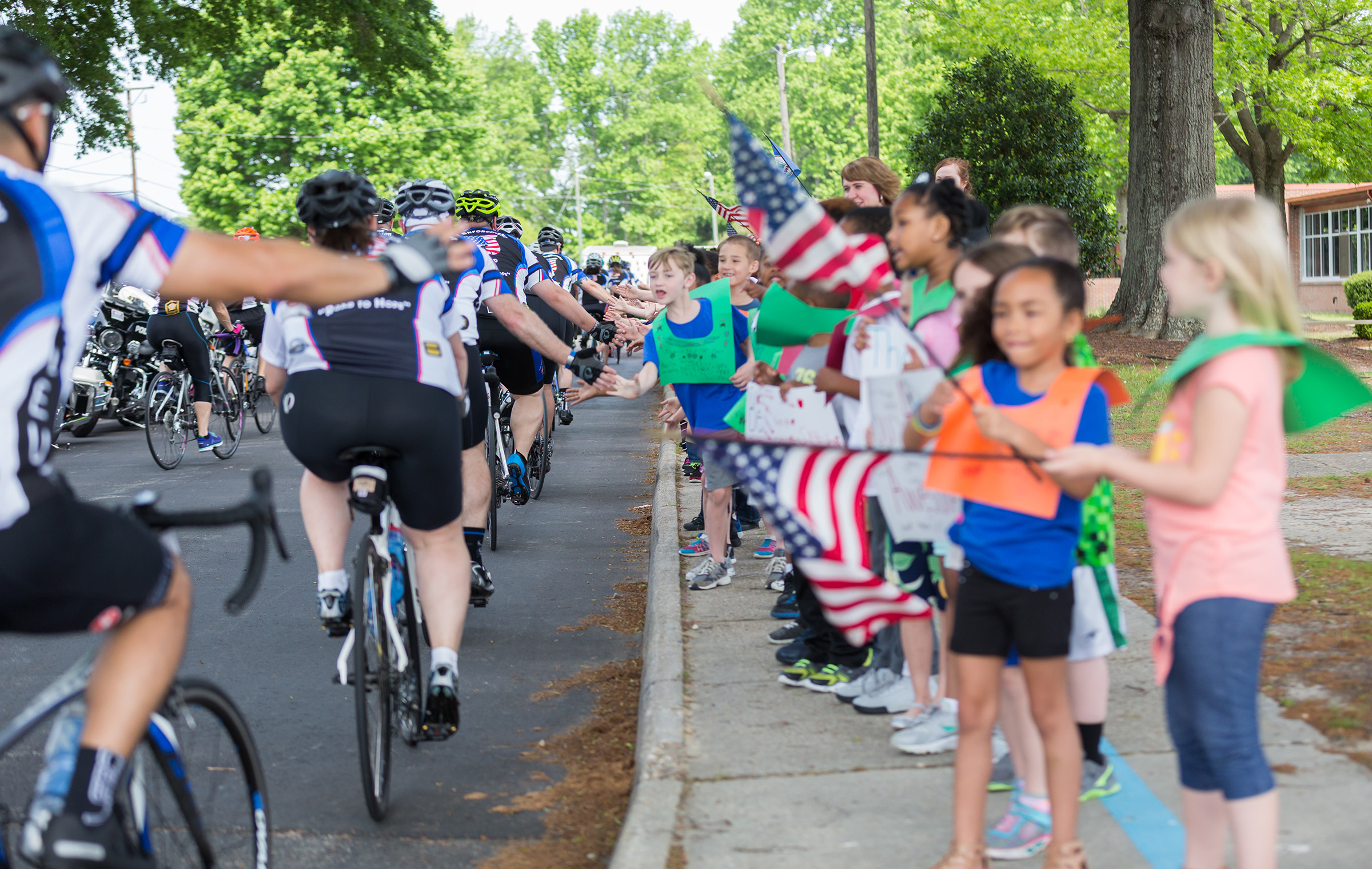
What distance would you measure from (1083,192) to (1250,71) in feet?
26.7

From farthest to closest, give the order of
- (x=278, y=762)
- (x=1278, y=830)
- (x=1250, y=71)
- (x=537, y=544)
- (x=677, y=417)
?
1. (x=1250, y=71)
2. (x=537, y=544)
3. (x=677, y=417)
4. (x=278, y=762)
5. (x=1278, y=830)

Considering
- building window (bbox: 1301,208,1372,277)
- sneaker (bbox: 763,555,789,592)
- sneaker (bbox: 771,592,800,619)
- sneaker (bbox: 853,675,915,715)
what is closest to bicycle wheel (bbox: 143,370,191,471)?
sneaker (bbox: 763,555,789,592)

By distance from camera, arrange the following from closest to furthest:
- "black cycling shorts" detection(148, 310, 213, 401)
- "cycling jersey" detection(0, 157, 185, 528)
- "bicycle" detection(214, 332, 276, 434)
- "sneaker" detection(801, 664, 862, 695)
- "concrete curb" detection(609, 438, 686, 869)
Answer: "cycling jersey" detection(0, 157, 185, 528), "concrete curb" detection(609, 438, 686, 869), "sneaker" detection(801, 664, 862, 695), "black cycling shorts" detection(148, 310, 213, 401), "bicycle" detection(214, 332, 276, 434)

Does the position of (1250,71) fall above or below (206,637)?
above

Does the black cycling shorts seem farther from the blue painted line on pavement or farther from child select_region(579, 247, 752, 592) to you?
the blue painted line on pavement

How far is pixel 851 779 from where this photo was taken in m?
4.42

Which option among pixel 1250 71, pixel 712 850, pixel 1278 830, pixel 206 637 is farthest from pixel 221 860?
pixel 1250 71

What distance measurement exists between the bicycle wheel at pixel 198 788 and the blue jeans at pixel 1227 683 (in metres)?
2.23

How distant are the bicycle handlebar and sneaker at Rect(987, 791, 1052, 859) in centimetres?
210

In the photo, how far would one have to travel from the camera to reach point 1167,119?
785 inches

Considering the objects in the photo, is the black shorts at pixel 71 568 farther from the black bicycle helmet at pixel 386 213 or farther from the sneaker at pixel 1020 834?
the black bicycle helmet at pixel 386 213

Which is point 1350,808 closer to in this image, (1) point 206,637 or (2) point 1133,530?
(2) point 1133,530

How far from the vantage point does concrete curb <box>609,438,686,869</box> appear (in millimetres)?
3936

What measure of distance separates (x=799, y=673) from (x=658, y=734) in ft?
3.00
